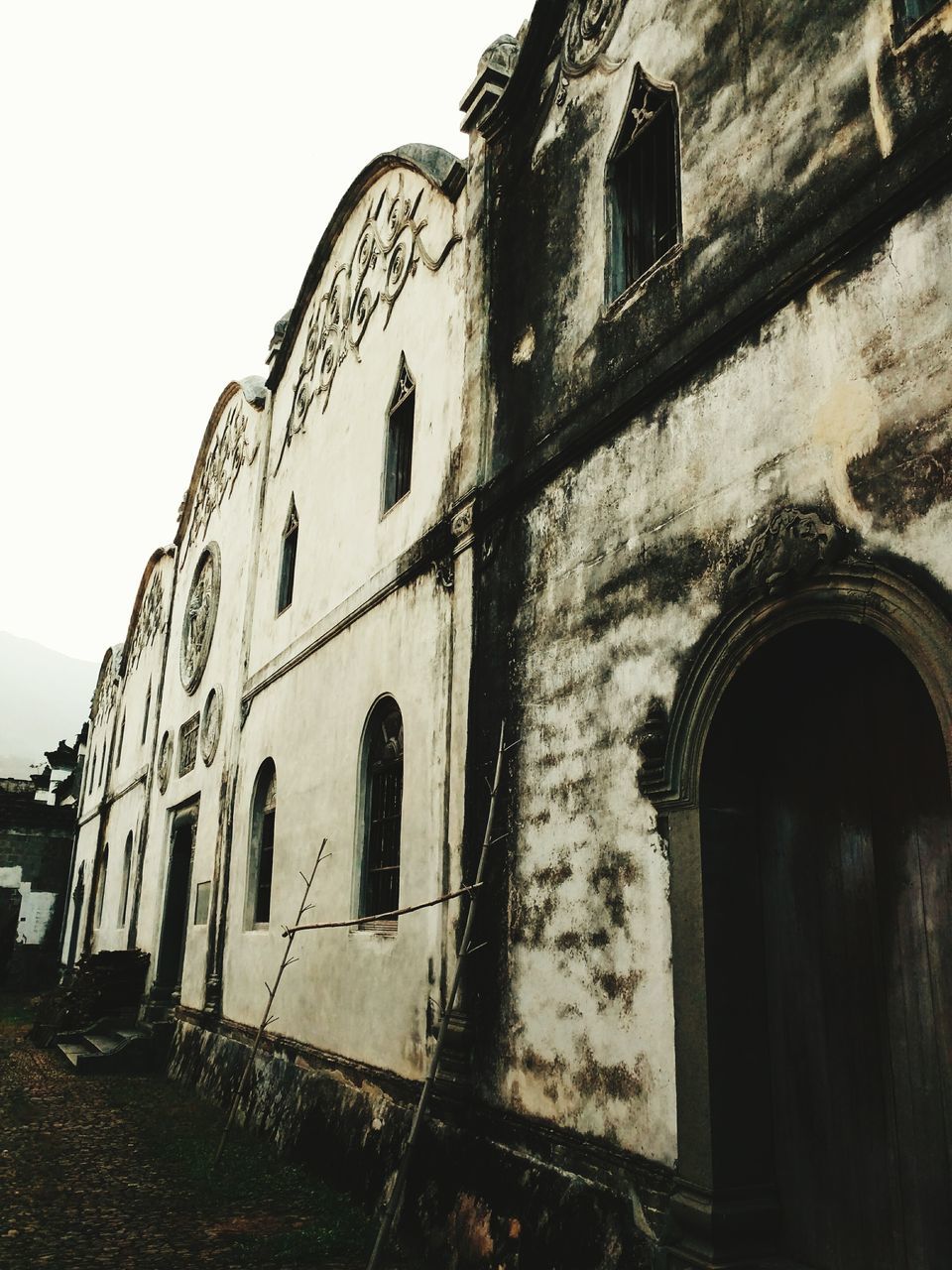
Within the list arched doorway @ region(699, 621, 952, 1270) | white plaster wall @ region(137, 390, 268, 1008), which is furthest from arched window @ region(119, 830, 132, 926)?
arched doorway @ region(699, 621, 952, 1270)

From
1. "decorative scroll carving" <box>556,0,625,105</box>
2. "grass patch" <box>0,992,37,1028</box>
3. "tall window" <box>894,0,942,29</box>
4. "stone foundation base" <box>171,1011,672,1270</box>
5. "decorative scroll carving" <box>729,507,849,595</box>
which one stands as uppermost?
"decorative scroll carving" <box>556,0,625,105</box>

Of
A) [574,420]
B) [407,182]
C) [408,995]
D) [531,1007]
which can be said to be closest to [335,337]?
[407,182]

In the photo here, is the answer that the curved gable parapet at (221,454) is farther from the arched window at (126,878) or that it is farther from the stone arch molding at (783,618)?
the stone arch molding at (783,618)

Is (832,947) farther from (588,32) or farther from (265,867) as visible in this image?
(265,867)

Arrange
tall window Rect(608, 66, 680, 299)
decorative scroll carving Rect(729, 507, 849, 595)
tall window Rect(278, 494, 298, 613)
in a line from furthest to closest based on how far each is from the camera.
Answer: tall window Rect(278, 494, 298, 613) < tall window Rect(608, 66, 680, 299) < decorative scroll carving Rect(729, 507, 849, 595)

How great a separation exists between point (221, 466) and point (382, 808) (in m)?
9.88

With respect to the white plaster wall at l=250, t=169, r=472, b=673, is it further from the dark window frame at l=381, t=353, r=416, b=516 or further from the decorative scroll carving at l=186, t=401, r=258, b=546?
the decorative scroll carving at l=186, t=401, r=258, b=546

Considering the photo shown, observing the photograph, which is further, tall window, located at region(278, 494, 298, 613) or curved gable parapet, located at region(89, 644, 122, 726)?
curved gable parapet, located at region(89, 644, 122, 726)

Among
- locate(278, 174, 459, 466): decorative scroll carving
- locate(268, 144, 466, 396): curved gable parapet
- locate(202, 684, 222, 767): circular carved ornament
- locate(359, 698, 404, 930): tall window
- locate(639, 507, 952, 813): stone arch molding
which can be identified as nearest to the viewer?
locate(639, 507, 952, 813): stone arch molding

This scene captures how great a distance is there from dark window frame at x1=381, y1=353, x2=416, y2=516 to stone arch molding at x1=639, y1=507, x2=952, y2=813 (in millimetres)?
4864

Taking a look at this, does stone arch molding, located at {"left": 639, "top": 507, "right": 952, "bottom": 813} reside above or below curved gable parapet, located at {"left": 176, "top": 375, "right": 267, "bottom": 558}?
below

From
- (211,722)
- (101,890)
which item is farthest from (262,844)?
(101,890)

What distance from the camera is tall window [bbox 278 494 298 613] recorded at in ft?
39.1

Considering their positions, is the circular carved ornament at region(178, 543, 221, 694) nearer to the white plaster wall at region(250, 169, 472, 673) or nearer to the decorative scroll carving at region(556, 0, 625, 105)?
the white plaster wall at region(250, 169, 472, 673)
